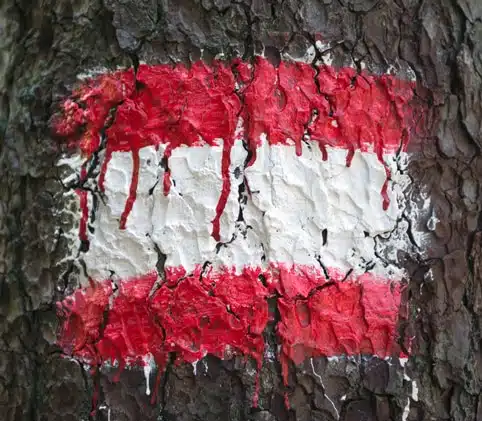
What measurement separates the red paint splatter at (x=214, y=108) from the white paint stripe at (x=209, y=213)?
0.06 ft

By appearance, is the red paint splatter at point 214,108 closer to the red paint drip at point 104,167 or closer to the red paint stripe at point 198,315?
the red paint drip at point 104,167

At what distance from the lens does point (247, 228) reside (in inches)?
50.8

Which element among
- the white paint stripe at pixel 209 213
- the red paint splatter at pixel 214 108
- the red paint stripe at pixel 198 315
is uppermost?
the red paint splatter at pixel 214 108

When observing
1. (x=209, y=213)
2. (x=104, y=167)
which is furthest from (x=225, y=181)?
(x=104, y=167)

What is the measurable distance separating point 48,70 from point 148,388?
0.57 m

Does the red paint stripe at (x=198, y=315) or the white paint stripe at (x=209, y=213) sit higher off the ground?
the white paint stripe at (x=209, y=213)

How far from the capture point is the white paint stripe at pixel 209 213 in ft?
4.20

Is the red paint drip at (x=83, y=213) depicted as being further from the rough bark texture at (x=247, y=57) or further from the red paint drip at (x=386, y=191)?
the red paint drip at (x=386, y=191)

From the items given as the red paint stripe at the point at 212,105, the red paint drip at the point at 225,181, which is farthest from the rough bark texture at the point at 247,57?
the red paint drip at the point at 225,181

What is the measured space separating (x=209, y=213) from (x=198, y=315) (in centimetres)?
17

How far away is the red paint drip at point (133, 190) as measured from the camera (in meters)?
1.29

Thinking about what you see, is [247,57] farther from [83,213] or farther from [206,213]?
[83,213]

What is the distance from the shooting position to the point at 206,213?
1.28 metres

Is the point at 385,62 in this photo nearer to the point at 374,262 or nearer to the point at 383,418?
the point at 374,262
